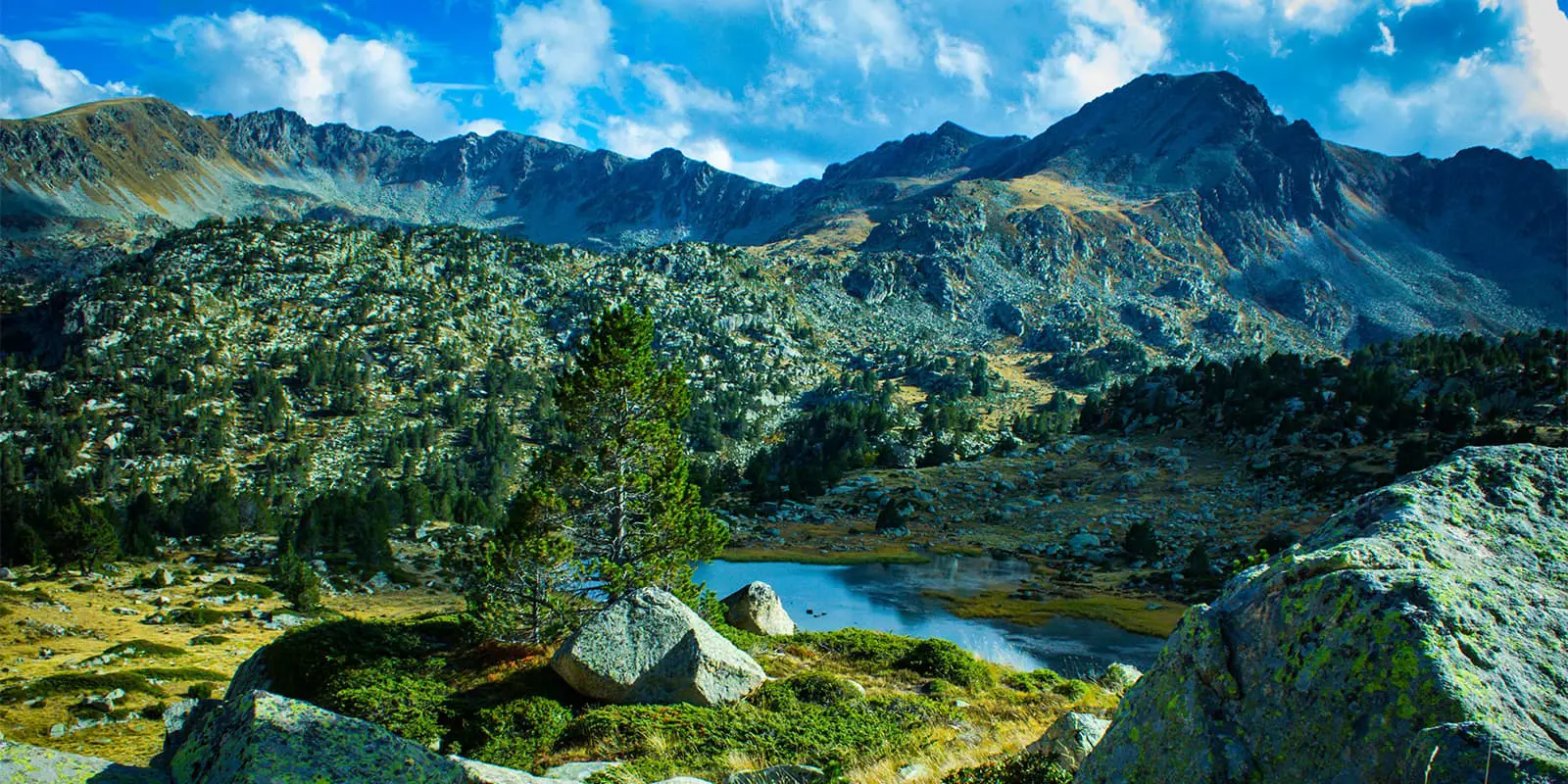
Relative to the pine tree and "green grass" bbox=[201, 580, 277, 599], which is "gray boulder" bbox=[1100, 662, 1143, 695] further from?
"green grass" bbox=[201, 580, 277, 599]

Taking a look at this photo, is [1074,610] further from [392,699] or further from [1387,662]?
[1387,662]

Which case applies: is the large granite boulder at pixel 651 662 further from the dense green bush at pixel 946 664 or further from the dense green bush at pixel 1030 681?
the dense green bush at pixel 1030 681

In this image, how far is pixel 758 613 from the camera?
27719 mm

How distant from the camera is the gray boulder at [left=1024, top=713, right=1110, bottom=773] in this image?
956 centimetres

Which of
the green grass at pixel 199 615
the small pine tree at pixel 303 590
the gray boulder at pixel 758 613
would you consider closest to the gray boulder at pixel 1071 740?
the gray boulder at pixel 758 613

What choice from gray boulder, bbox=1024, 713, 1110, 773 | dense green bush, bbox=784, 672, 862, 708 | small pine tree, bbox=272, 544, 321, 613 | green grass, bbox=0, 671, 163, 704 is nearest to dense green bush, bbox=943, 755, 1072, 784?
gray boulder, bbox=1024, 713, 1110, 773

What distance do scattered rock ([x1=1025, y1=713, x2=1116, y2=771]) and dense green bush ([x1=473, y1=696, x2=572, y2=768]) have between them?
834 centimetres

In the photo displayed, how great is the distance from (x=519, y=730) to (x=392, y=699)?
2839 millimetres

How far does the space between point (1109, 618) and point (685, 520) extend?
32.6 meters

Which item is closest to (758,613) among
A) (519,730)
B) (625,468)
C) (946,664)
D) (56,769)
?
(625,468)

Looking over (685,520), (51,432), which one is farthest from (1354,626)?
(51,432)

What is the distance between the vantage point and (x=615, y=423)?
950 inches

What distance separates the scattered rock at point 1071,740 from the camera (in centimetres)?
957

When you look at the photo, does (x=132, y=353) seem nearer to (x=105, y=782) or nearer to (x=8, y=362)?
(x=8, y=362)
